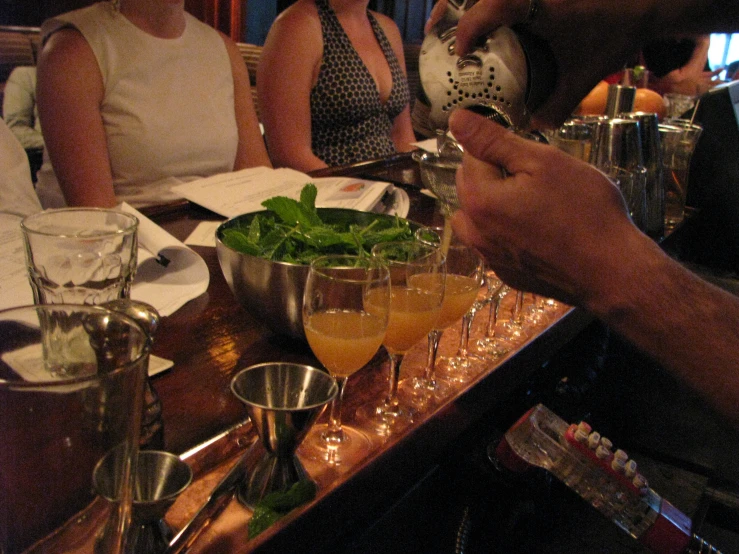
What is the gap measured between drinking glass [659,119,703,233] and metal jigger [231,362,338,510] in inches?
72.4

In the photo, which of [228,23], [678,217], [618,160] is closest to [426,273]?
[618,160]

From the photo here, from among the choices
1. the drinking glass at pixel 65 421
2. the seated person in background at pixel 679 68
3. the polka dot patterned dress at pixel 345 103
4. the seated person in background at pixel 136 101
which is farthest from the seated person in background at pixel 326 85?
the seated person in background at pixel 679 68

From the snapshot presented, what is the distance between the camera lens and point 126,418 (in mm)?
430

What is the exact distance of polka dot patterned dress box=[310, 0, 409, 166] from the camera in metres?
2.73

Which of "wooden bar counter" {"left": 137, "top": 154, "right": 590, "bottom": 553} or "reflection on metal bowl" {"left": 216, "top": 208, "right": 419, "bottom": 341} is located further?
"reflection on metal bowl" {"left": 216, "top": 208, "right": 419, "bottom": 341}

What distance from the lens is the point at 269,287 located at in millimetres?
982

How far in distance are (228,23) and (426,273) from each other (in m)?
6.53

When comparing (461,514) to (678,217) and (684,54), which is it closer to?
(678,217)

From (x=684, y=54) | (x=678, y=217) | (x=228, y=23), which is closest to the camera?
(x=678, y=217)

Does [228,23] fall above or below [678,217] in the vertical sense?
above

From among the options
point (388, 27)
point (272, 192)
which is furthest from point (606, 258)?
point (388, 27)

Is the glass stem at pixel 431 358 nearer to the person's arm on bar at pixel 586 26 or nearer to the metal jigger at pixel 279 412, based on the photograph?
the metal jigger at pixel 279 412

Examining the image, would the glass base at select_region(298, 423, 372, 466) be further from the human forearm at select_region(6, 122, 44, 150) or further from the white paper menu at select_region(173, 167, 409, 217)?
the human forearm at select_region(6, 122, 44, 150)

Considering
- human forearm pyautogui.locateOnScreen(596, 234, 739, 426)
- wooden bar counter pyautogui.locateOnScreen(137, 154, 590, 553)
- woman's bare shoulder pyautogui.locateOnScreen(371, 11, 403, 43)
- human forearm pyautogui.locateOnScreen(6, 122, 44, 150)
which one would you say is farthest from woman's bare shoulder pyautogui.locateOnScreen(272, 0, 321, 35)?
human forearm pyautogui.locateOnScreen(596, 234, 739, 426)
